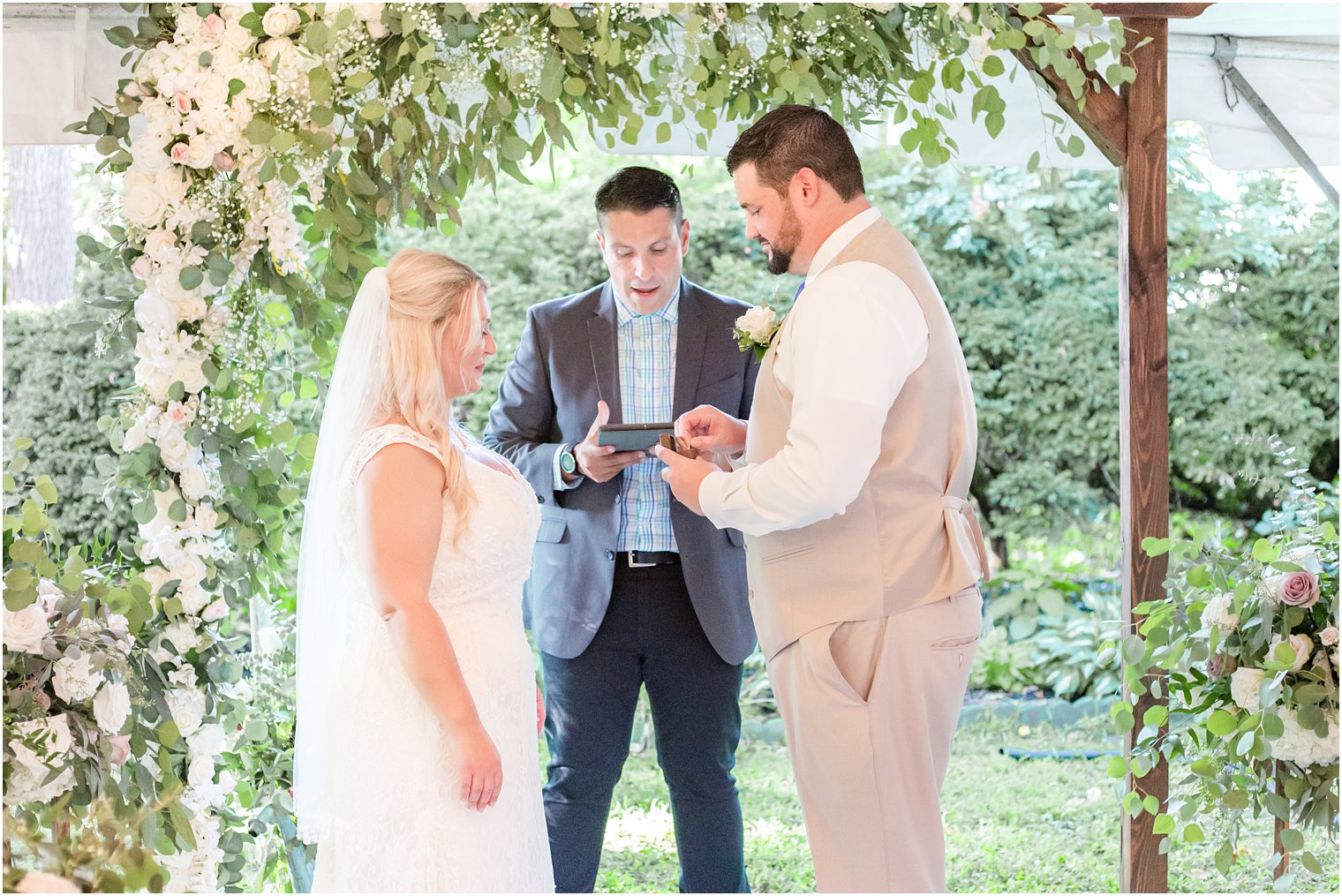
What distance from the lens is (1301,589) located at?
8.96 ft

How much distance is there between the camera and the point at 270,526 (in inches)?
117

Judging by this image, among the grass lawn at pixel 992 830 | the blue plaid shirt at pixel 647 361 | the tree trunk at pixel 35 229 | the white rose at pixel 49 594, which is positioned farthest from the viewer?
the tree trunk at pixel 35 229

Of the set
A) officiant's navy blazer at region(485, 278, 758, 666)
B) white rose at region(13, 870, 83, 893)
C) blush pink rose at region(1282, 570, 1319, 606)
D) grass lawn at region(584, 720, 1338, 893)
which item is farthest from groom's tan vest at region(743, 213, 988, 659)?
grass lawn at region(584, 720, 1338, 893)

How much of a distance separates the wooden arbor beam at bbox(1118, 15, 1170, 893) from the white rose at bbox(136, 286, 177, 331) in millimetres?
2331

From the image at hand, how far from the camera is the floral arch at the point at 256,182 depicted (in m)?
2.66

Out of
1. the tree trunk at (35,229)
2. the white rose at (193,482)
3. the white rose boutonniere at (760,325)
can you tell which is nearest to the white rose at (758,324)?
the white rose boutonniere at (760,325)

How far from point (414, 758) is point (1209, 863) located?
345 centimetres

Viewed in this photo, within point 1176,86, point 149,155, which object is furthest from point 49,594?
point 1176,86

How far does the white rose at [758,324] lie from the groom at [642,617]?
53cm

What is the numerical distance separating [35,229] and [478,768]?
5.73m

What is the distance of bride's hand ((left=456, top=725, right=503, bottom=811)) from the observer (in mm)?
2383

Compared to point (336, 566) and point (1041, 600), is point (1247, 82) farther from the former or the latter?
point (1041, 600)

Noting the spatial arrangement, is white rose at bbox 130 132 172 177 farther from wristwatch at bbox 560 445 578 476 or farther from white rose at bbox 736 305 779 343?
white rose at bbox 736 305 779 343

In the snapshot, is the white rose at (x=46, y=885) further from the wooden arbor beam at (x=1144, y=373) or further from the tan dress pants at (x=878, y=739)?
the wooden arbor beam at (x=1144, y=373)
